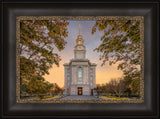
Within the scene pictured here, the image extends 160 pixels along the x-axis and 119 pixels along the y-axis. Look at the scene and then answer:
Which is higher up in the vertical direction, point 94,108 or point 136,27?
point 136,27

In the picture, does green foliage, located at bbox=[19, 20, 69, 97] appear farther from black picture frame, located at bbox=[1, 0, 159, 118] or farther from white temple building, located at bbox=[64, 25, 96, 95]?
white temple building, located at bbox=[64, 25, 96, 95]

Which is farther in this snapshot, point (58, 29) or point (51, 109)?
point (58, 29)

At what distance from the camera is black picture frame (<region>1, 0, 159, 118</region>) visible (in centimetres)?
278

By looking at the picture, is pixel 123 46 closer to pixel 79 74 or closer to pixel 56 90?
pixel 79 74

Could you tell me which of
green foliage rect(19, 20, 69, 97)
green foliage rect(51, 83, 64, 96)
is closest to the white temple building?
green foliage rect(51, 83, 64, 96)

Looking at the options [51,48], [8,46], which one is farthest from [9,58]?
[51,48]

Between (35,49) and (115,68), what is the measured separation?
2.18 metres

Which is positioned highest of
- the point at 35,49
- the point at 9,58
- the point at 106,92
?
the point at 35,49

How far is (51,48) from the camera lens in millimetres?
3111

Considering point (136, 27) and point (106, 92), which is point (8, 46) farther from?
point (136, 27)

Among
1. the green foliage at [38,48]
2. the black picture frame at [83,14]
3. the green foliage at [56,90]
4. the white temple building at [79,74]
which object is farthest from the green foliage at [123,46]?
the green foliage at [56,90]

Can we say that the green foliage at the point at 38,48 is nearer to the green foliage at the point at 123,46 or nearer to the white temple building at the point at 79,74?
the white temple building at the point at 79,74

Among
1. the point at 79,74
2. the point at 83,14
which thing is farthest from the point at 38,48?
the point at 83,14

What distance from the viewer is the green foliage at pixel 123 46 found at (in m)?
2.98
